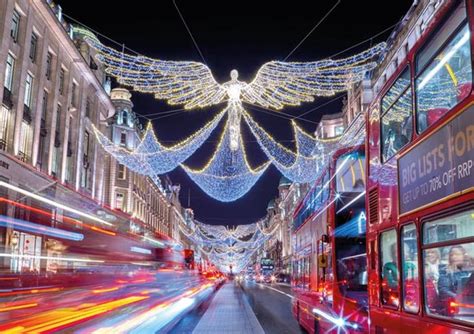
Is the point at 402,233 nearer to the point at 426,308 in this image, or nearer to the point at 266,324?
the point at 426,308

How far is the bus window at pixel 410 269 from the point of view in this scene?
217 inches

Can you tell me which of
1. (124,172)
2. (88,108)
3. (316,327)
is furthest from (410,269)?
(124,172)

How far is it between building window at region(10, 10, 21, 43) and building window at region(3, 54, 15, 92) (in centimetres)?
123

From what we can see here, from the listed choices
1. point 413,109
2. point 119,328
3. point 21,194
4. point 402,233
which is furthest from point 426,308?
point 119,328

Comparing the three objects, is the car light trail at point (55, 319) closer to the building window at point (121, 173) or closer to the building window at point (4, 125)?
the building window at point (4, 125)

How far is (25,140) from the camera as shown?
30.1 metres

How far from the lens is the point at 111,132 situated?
59.8m

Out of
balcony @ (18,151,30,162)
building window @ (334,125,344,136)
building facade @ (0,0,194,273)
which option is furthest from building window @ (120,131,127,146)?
balcony @ (18,151,30,162)

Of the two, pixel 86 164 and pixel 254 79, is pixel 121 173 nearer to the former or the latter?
pixel 86 164

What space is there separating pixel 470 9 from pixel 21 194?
6289 mm

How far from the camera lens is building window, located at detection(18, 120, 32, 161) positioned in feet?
96.3

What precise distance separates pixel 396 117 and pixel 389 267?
6.23 feet

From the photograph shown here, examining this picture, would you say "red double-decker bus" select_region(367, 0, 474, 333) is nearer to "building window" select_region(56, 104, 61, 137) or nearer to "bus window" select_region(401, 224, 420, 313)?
"bus window" select_region(401, 224, 420, 313)

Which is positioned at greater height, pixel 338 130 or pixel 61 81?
pixel 338 130
